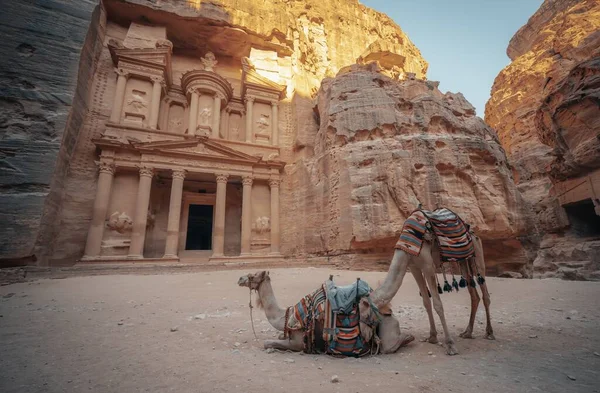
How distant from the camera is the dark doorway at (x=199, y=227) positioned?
20.0m

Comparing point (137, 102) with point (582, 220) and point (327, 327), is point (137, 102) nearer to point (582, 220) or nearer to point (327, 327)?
point (327, 327)

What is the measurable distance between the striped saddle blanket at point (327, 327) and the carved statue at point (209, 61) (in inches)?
901

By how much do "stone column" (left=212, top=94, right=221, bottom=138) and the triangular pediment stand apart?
95.7 inches

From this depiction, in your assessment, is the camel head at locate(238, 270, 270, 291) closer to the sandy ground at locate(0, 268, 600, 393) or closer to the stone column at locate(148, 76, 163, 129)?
the sandy ground at locate(0, 268, 600, 393)

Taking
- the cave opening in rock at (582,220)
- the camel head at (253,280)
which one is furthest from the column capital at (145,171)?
the cave opening in rock at (582,220)

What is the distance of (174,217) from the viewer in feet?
46.5

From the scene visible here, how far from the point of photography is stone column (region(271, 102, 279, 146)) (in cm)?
1955

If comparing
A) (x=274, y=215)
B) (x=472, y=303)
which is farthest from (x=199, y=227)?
(x=472, y=303)

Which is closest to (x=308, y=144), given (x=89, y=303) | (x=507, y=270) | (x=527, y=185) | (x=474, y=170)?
(x=474, y=170)

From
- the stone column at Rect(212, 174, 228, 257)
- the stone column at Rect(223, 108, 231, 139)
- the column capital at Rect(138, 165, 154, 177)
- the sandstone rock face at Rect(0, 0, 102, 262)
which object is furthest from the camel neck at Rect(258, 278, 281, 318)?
the stone column at Rect(223, 108, 231, 139)

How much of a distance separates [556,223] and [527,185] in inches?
295

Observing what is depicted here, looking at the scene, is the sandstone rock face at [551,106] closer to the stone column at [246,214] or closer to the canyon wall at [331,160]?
the canyon wall at [331,160]

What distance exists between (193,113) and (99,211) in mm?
8901

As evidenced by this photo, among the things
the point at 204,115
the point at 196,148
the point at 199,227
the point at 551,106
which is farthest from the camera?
the point at 199,227
